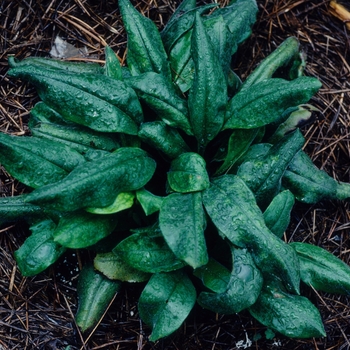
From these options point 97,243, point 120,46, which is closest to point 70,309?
point 97,243

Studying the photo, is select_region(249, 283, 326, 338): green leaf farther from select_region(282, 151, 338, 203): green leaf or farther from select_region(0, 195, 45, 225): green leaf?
select_region(0, 195, 45, 225): green leaf

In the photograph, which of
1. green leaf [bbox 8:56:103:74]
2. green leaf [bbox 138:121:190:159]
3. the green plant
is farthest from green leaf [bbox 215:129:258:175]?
green leaf [bbox 8:56:103:74]

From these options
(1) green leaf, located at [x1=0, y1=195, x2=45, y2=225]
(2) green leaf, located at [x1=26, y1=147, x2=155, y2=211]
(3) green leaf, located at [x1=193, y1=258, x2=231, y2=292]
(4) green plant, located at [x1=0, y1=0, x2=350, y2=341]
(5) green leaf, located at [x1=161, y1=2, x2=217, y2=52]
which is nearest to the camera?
(2) green leaf, located at [x1=26, y1=147, x2=155, y2=211]

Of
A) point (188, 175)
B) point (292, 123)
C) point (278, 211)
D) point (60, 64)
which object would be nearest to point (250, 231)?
point (278, 211)

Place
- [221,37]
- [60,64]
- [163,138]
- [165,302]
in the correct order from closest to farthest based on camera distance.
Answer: [165,302] < [163,138] < [221,37] < [60,64]

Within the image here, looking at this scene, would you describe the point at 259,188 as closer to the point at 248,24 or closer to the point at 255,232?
the point at 255,232

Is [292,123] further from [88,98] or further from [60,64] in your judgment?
[60,64]
